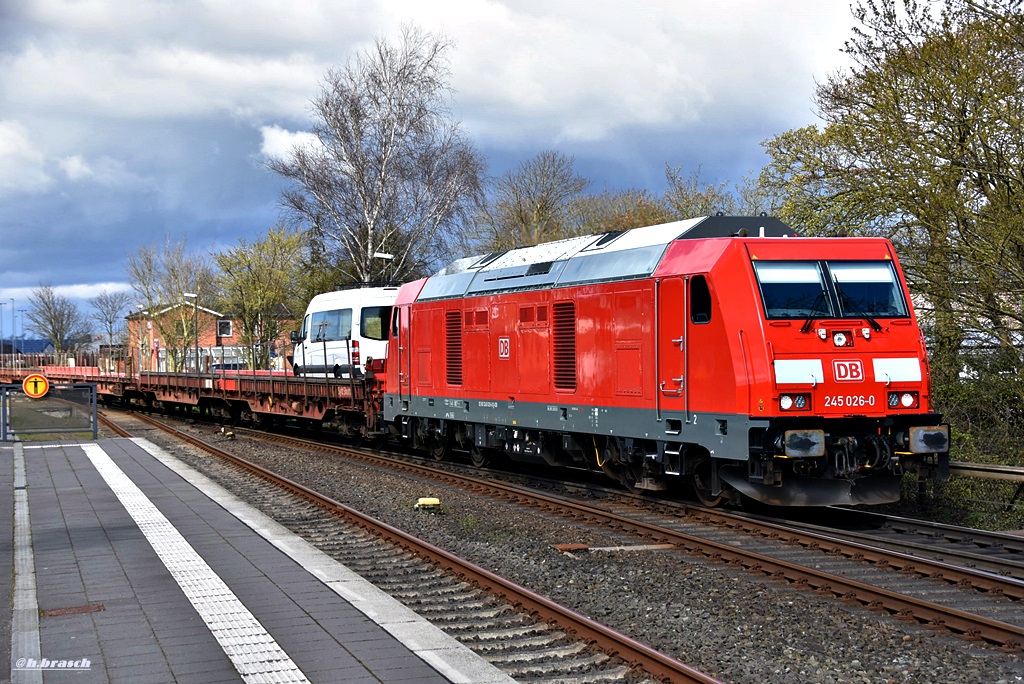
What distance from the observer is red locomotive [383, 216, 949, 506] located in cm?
1034

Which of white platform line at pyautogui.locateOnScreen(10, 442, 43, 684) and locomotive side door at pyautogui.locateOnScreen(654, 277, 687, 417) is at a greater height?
locomotive side door at pyautogui.locateOnScreen(654, 277, 687, 417)

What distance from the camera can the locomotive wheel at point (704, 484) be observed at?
12.0 m

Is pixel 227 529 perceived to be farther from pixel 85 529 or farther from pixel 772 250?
pixel 772 250

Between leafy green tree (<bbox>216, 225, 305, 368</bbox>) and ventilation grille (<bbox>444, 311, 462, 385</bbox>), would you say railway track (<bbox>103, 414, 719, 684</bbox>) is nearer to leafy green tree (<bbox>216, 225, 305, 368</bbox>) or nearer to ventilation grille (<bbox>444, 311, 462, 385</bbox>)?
ventilation grille (<bbox>444, 311, 462, 385</bbox>)

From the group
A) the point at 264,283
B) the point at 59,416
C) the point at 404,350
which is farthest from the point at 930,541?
the point at 264,283

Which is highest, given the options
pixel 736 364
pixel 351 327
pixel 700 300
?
pixel 351 327

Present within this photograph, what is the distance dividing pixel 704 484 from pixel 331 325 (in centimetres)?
1443

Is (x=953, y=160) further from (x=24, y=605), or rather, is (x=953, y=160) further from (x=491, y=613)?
(x=24, y=605)

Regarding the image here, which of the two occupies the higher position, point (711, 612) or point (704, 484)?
point (704, 484)

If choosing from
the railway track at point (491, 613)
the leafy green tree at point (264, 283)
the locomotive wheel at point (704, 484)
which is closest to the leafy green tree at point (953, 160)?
the locomotive wheel at point (704, 484)

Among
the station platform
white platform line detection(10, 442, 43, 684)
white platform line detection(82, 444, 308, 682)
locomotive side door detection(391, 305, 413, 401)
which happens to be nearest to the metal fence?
locomotive side door detection(391, 305, 413, 401)

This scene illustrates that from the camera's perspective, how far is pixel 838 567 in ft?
29.5

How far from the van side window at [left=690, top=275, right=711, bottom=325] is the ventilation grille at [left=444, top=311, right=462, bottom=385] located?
6.23m

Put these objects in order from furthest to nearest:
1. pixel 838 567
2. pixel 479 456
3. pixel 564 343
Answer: pixel 479 456
pixel 564 343
pixel 838 567
